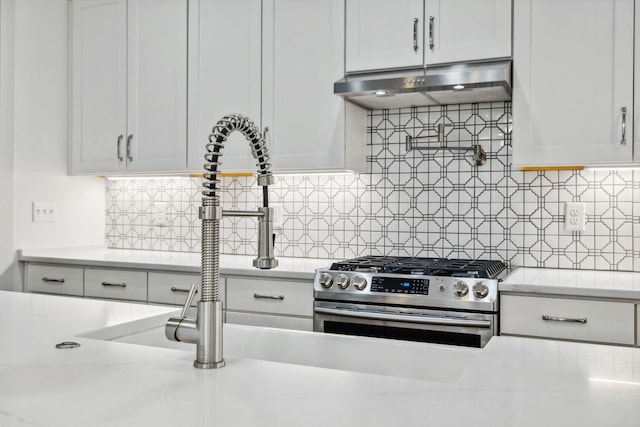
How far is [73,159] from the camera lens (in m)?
3.93

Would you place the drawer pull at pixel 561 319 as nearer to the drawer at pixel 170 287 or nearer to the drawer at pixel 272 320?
the drawer at pixel 272 320

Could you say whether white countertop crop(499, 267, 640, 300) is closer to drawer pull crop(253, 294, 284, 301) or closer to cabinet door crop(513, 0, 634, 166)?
cabinet door crop(513, 0, 634, 166)

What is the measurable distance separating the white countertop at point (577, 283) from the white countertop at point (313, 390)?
107 centimetres

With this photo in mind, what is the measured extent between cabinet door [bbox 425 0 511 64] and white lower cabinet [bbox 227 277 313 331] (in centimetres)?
127

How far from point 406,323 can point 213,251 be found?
1602mm

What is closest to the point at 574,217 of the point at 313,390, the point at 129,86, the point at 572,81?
the point at 572,81

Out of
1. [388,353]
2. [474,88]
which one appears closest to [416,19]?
[474,88]

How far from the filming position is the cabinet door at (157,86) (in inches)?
139

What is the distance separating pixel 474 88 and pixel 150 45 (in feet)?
6.51

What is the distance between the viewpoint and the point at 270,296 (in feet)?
9.59

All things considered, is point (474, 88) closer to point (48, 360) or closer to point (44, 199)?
point (48, 360)

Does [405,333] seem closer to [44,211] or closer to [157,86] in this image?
[157,86]

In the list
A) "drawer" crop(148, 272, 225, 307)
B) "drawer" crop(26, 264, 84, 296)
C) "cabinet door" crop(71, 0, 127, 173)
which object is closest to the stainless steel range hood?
"drawer" crop(148, 272, 225, 307)

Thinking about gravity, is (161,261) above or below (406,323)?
above
